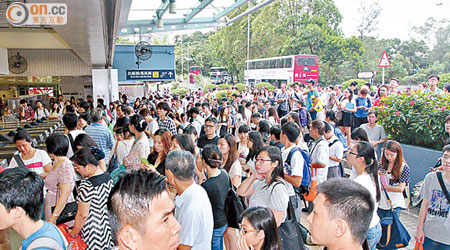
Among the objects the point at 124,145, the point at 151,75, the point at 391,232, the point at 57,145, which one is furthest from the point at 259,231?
the point at 151,75

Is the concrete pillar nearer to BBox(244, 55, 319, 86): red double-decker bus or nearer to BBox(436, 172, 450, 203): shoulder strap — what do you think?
BBox(436, 172, 450, 203): shoulder strap

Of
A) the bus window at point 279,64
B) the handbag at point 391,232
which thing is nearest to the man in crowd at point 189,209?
the handbag at point 391,232

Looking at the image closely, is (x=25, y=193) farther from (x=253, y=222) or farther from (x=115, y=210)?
(x=253, y=222)

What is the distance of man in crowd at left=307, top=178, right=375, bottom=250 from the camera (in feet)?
Answer: 5.62

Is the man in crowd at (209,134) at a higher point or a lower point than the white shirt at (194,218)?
higher

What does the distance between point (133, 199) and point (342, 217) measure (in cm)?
104

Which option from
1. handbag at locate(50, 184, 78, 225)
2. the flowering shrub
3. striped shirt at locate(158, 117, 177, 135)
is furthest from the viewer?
striped shirt at locate(158, 117, 177, 135)

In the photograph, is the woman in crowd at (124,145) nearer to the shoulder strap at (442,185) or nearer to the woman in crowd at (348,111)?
the shoulder strap at (442,185)

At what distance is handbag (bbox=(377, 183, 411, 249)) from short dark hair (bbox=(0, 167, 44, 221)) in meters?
3.12

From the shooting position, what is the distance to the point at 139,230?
5.32 ft

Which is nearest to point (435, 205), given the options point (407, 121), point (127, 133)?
point (407, 121)

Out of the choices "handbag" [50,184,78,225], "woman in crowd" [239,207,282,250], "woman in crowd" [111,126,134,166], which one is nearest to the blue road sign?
"woman in crowd" [111,126,134,166]

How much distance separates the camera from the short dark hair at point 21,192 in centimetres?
216

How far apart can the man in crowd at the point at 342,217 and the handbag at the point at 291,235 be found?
1.14 meters
